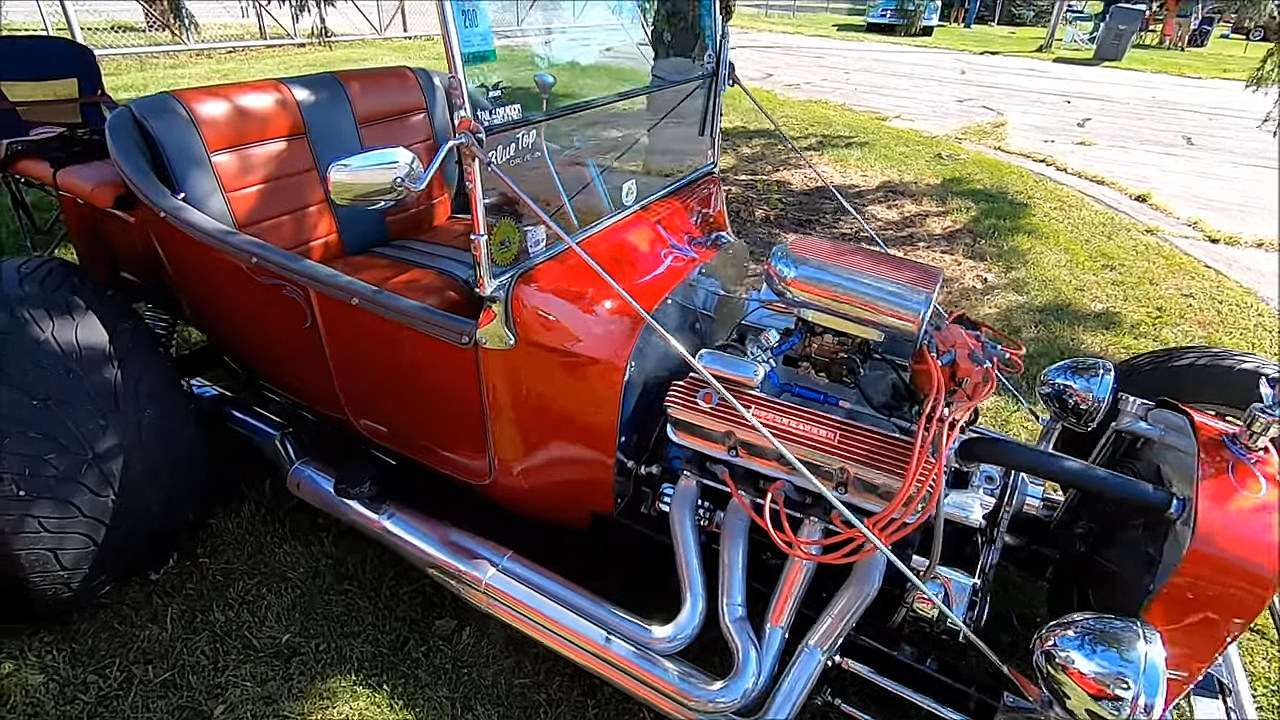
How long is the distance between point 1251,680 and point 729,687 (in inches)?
64.0

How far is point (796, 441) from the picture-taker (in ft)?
5.46

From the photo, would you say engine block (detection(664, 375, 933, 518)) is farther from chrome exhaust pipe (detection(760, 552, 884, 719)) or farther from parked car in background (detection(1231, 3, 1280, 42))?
parked car in background (detection(1231, 3, 1280, 42))

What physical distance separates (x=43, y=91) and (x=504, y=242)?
3.19 m

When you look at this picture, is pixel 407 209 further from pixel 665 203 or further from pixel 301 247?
pixel 665 203

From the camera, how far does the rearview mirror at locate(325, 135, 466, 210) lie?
1.49 meters

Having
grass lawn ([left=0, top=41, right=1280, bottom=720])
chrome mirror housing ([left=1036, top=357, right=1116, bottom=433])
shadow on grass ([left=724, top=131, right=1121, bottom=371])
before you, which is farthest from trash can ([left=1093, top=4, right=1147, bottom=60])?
chrome mirror housing ([left=1036, top=357, right=1116, bottom=433])

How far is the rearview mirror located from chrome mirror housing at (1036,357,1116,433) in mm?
1532

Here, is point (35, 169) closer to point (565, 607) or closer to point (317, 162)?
point (317, 162)

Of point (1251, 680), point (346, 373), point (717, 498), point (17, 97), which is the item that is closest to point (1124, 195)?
point (1251, 680)

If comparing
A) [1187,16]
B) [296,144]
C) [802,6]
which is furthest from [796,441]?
[1187,16]

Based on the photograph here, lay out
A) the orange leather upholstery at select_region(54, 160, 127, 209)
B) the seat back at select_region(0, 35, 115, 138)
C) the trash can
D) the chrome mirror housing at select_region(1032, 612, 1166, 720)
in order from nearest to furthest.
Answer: the chrome mirror housing at select_region(1032, 612, 1166, 720)
the orange leather upholstery at select_region(54, 160, 127, 209)
the seat back at select_region(0, 35, 115, 138)
the trash can

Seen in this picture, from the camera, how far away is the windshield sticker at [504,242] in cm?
180

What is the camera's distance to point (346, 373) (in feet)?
7.49

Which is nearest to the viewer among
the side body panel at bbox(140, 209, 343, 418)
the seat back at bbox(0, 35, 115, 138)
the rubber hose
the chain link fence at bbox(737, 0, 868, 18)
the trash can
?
the rubber hose
